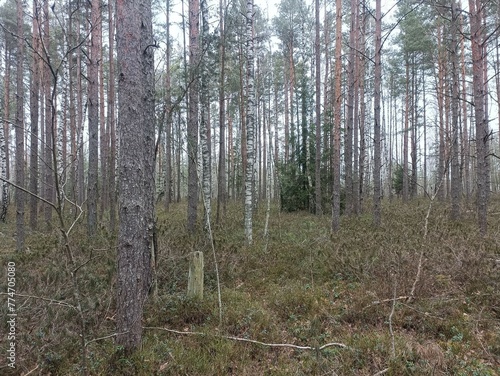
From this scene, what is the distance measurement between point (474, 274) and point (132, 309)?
5.51 metres

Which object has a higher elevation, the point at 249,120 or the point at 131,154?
the point at 249,120

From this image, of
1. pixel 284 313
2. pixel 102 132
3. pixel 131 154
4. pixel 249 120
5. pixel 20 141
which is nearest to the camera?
pixel 131 154

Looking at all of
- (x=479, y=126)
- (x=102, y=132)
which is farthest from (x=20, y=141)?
(x=479, y=126)

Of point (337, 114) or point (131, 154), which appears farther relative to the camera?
point (337, 114)

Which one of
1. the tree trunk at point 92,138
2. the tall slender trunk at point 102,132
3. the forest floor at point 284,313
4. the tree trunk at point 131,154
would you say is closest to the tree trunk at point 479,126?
the forest floor at point 284,313

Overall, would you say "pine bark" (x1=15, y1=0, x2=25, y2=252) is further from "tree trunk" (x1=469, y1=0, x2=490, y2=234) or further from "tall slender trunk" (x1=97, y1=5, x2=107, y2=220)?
"tree trunk" (x1=469, y1=0, x2=490, y2=234)

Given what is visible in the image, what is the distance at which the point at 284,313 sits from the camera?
465 cm

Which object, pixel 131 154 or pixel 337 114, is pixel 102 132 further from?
pixel 131 154

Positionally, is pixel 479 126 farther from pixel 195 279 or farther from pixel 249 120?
pixel 195 279

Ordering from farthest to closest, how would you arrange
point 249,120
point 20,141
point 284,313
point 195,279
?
point 20,141
point 249,120
point 195,279
point 284,313

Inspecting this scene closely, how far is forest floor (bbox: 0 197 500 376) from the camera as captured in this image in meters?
3.29

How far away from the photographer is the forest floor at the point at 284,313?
10.8 ft

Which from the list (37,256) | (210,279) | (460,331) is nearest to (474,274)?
(460,331)

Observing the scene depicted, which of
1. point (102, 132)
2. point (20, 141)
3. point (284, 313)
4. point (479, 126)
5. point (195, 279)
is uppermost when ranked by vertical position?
point (102, 132)
